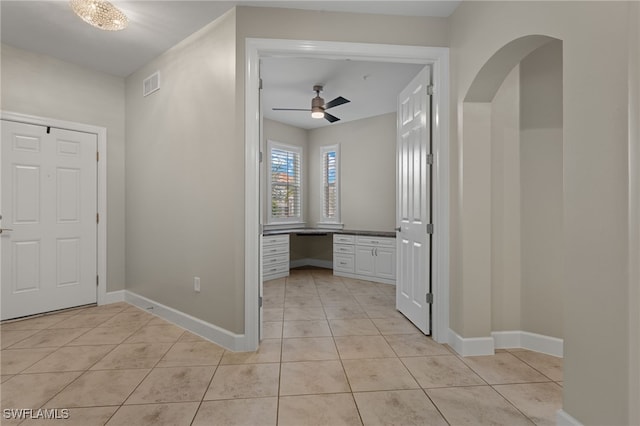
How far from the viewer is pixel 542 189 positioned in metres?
2.49

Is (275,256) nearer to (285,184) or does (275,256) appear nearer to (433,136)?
(285,184)

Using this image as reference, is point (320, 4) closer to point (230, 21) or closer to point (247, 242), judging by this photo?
point (230, 21)

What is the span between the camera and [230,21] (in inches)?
102

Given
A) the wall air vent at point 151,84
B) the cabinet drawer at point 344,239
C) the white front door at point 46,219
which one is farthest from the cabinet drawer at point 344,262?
the wall air vent at point 151,84

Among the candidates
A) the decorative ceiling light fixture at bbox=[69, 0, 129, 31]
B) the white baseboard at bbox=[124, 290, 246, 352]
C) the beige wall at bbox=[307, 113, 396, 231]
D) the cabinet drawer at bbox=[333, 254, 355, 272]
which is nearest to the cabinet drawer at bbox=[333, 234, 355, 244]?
the cabinet drawer at bbox=[333, 254, 355, 272]

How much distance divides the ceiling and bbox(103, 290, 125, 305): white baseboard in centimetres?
283

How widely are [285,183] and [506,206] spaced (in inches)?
171

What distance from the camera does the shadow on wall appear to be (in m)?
2.45

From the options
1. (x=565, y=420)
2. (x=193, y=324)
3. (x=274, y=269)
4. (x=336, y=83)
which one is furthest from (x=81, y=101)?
(x=565, y=420)

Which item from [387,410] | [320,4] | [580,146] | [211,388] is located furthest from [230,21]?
[387,410]

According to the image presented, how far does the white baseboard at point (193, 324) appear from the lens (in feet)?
8.34

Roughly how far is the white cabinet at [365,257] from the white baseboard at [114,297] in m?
3.35

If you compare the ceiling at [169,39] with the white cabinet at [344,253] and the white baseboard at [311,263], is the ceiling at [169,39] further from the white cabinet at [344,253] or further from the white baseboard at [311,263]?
the white baseboard at [311,263]

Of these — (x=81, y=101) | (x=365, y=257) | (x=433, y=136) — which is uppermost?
(x=81, y=101)
